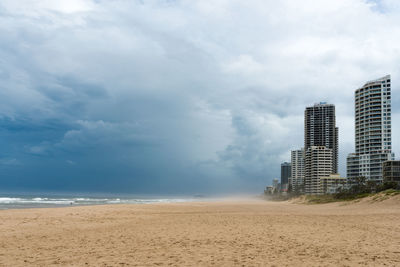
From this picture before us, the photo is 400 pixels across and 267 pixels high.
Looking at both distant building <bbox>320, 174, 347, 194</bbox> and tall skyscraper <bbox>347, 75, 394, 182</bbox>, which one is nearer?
tall skyscraper <bbox>347, 75, 394, 182</bbox>

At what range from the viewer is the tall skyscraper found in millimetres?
126688

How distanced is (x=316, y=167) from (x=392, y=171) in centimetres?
6458

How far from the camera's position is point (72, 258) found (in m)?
11.7

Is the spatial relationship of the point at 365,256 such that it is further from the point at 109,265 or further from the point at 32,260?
the point at 32,260

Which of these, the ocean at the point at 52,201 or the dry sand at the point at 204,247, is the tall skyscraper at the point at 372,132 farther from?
the dry sand at the point at 204,247

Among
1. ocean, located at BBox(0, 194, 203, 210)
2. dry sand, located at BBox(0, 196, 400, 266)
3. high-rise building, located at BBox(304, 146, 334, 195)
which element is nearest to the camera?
dry sand, located at BBox(0, 196, 400, 266)

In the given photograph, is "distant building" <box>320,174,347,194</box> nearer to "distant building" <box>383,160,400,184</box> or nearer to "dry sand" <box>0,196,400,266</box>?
"distant building" <box>383,160,400,184</box>

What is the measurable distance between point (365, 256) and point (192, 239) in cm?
746

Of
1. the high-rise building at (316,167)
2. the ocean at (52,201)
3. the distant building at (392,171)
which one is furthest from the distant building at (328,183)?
the ocean at (52,201)

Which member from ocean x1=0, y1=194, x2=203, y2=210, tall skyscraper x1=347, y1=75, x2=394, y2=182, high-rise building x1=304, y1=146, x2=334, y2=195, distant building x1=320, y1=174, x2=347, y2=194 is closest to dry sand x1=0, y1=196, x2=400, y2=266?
ocean x1=0, y1=194, x2=203, y2=210

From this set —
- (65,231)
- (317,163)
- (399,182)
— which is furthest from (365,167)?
(65,231)

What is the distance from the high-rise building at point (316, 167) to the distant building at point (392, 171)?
5708cm

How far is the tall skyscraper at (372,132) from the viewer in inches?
4988

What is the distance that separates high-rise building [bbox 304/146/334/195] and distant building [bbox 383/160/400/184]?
57083 millimetres
